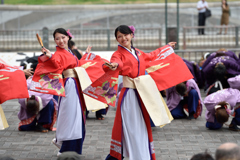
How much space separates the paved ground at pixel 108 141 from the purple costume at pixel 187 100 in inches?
8.0

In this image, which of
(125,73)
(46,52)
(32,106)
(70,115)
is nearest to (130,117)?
(125,73)

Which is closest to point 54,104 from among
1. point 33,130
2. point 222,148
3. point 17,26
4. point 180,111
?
point 33,130

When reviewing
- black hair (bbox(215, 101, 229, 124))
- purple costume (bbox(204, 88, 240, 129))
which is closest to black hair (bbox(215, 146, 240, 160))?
black hair (bbox(215, 101, 229, 124))

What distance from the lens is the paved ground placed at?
509 cm

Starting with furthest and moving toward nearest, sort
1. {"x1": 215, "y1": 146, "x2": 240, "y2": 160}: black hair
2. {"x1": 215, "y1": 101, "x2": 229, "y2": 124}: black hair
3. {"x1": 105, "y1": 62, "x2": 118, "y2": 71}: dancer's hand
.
A: {"x1": 215, "y1": 101, "x2": 229, "y2": 124}: black hair < {"x1": 105, "y1": 62, "x2": 118, "y2": 71}: dancer's hand < {"x1": 215, "y1": 146, "x2": 240, "y2": 160}: black hair

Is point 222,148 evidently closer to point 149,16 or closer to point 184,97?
point 184,97

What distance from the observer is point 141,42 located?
480 inches

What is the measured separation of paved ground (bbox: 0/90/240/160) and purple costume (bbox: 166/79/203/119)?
202 mm

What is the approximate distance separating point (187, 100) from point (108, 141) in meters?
1.93

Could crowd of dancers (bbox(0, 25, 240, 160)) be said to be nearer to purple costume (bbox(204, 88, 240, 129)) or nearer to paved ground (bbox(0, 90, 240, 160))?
purple costume (bbox(204, 88, 240, 129))

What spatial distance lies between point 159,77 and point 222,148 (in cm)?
197

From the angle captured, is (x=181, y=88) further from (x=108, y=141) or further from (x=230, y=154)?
(x=230, y=154)

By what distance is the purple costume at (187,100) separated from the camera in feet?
22.5

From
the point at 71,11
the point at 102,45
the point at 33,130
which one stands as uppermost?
the point at 71,11
